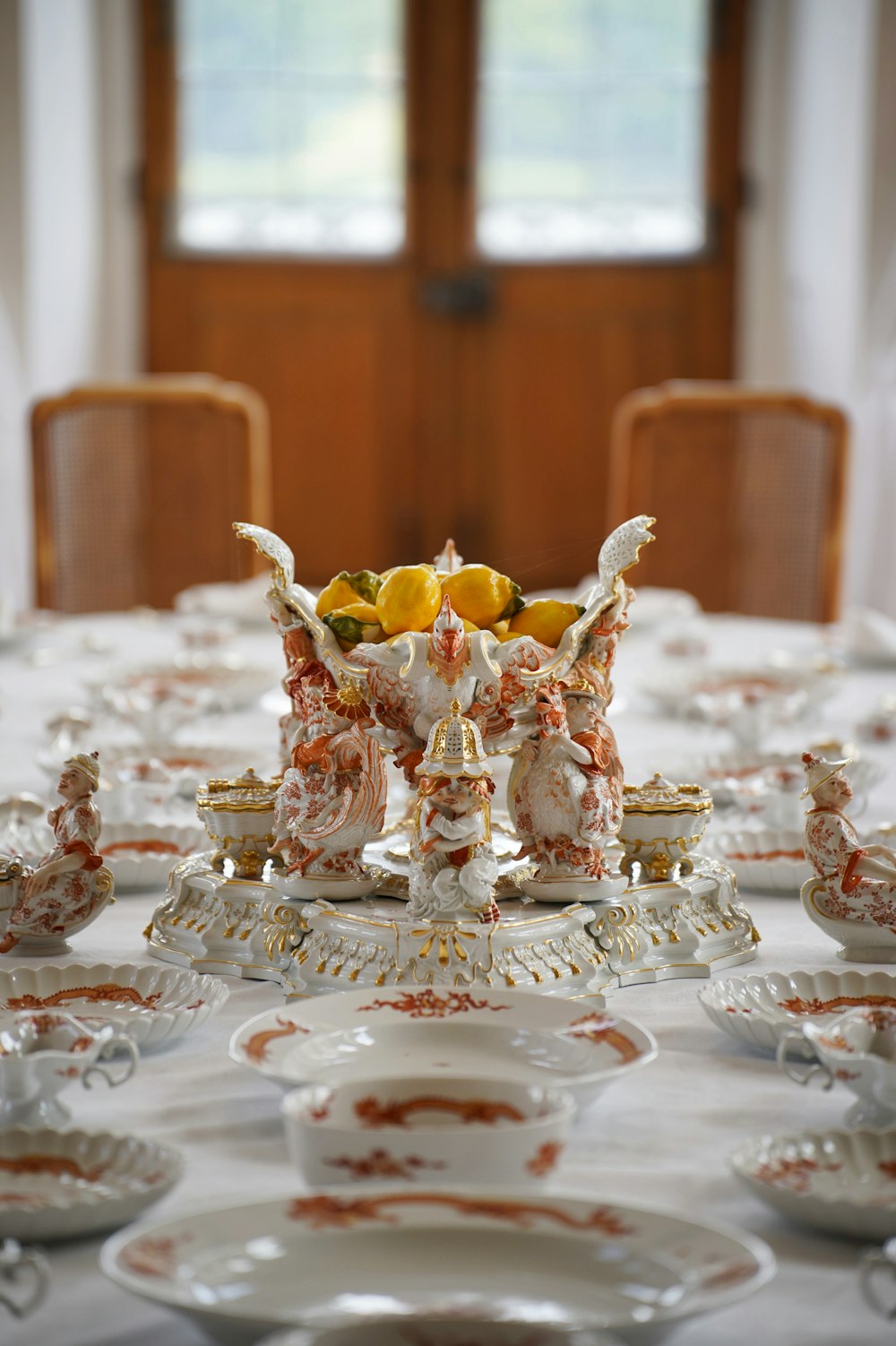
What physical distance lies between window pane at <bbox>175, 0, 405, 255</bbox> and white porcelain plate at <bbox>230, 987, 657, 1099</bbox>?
15.5ft

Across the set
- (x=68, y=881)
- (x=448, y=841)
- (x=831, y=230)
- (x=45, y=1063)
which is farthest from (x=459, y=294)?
(x=45, y=1063)

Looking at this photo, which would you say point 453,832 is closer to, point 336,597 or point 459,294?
point 336,597

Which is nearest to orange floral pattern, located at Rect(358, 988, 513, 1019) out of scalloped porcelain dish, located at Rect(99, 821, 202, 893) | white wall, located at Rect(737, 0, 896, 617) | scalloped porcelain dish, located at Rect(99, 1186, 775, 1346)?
A: scalloped porcelain dish, located at Rect(99, 1186, 775, 1346)

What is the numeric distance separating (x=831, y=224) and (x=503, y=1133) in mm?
4681

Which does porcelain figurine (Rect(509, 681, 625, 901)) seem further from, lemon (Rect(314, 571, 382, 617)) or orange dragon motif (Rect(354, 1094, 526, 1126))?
orange dragon motif (Rect(354, 1094, 526, 1126))

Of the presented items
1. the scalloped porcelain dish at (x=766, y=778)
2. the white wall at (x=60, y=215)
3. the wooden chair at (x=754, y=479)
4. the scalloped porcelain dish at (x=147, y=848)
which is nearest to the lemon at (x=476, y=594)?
the scalloped porcelain dish at (x=147, y=848)

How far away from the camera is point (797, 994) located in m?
1.23

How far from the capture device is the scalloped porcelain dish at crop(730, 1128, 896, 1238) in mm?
864

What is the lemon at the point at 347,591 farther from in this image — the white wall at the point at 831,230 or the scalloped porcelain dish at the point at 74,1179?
the white wall at the point at 831,230

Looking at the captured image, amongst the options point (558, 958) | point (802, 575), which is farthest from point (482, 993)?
point (802, 575)

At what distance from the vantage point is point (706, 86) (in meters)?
5.45

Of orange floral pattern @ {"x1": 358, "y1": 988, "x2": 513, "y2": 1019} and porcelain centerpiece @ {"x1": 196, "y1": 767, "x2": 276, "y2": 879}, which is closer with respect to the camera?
orange floral pattern @ {"x1": 358, "y1": 988, "x2": 513, "y2": 1019}

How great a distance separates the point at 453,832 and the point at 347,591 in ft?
0.85

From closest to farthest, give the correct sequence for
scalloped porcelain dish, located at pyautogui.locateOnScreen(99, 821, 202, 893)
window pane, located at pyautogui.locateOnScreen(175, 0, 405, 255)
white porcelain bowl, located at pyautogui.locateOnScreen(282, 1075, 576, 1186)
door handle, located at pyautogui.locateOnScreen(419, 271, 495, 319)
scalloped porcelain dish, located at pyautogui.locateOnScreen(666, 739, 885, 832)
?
white porcelain bowl, located at pyautogui.locateOnScreen(282, 1075, 576, 1186)
scalloped porcelain dish, located at pyautogui.locateOnScreen(99, 821, 202, 893)
scalloped porcelain dish, located at pyautogui.locateOnScreen(666, 739, 885, 832)
window pane, located at pyautogui.locateOnScreen(175, 0, 405, 255)
door handle, located at pyautogui.locateOnScreen(419, 271, 495, 319)
